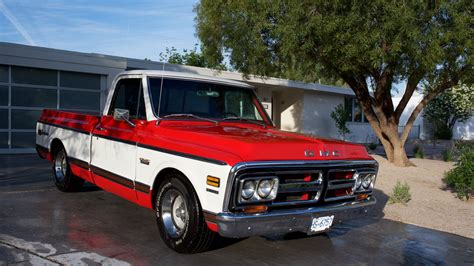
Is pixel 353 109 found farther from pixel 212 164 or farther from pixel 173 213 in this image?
pixel 212 164

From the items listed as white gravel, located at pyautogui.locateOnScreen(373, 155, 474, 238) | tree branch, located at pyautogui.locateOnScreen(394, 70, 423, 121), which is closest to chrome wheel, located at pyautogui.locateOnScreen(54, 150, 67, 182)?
white gravel, located at pyautogui.locateOnScreen(373, 155, 474, 238)

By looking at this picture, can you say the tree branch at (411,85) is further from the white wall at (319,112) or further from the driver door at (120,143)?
the white wall at (319,112)

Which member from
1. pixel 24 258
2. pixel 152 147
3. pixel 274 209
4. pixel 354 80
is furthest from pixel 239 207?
pixel 354 80

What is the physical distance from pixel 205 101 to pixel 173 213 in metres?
1.71

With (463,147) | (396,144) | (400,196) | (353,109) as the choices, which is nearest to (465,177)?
(400,196)

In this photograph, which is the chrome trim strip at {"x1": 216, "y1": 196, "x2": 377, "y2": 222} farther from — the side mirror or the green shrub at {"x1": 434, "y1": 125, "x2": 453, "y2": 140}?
the green shrub at {"x1": 434, "y1": 125, "x2": 453, "y2": 140}

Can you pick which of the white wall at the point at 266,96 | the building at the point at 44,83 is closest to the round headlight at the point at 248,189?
the building at the point at 44,83

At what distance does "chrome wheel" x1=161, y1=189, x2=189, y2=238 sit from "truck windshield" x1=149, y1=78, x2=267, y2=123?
108 cm

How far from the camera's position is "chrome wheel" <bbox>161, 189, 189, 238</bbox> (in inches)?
195

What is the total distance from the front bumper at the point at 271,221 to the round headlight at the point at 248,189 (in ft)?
0.57

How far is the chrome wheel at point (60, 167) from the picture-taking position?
7.85 metres

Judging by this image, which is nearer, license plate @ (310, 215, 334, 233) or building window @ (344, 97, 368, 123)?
license plate @ (310, 215, 334, 233)

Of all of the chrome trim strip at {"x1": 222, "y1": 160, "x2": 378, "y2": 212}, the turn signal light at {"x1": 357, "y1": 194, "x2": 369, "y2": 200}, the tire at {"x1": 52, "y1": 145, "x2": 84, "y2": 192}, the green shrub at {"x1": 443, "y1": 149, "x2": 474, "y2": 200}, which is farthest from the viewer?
the green shrub at {"x1": 443, "y1": 149, "x2": 474, "y2": 200}

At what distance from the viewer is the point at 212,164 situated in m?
4.45
